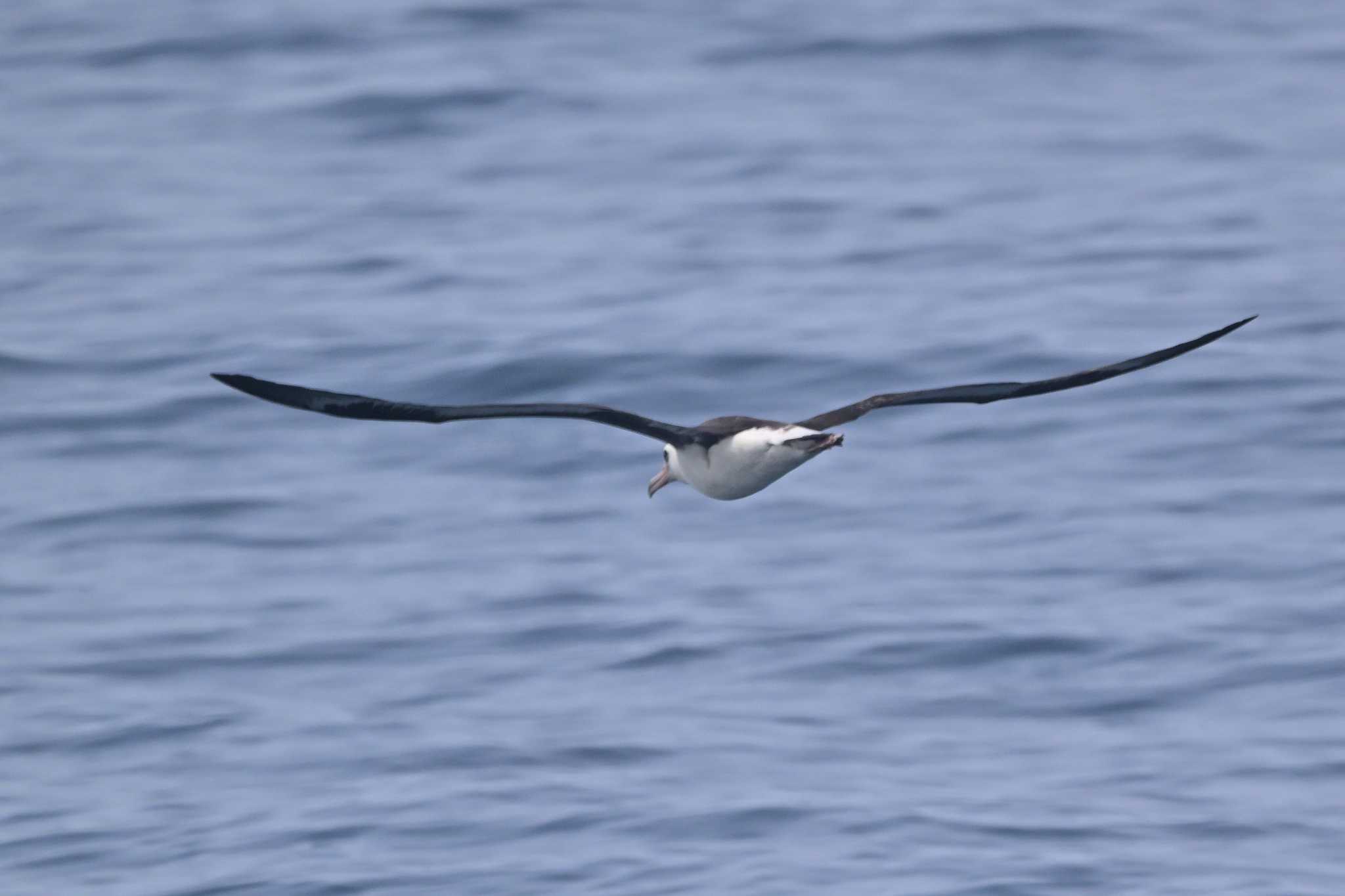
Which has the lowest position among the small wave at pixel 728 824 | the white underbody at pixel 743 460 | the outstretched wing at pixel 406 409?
the small wave at pixel 728 824

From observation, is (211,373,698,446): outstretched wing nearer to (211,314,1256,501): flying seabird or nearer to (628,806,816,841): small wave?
(211,314,1256,501): flying seabird

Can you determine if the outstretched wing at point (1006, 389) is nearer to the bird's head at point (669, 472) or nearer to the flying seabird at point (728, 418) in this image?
the flying seabird at point (728, 418)

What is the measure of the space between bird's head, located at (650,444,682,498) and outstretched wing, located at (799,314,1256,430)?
3.59 ft

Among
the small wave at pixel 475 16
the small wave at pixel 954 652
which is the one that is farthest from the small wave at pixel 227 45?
the small wave at pixel 954 652

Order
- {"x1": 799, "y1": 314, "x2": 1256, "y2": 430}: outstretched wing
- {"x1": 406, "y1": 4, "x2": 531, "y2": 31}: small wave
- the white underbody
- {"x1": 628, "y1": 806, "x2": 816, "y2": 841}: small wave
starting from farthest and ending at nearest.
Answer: {"x1": 406, "y1": 4, "x2": 531, "y2": 31}: small wave
{"x1": 628, "y1": 806, "x2": 816, "y2": 841}: small wave
the white underbody
{"x1": 799, "y1": 314, "x2": 1256, "y2": 430}: outstretched wing

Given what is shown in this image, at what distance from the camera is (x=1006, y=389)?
926 cm

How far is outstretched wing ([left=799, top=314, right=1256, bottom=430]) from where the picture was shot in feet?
29.3

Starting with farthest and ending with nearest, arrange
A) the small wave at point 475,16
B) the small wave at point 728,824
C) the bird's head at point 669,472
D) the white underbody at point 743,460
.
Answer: the small wave at point 475,16
the small wave at point 728,824
the bird's head at point 669,472
the white underbody at point 743,460

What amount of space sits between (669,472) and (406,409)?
243cm

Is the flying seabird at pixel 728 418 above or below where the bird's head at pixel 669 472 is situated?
above

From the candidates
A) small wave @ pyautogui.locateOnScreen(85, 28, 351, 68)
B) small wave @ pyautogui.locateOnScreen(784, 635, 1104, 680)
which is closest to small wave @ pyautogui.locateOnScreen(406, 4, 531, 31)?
small wave @ pyautogui.locateOnScreen(85, 28, 351, 68)

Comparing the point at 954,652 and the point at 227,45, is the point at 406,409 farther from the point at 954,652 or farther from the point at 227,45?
the point at 227,45

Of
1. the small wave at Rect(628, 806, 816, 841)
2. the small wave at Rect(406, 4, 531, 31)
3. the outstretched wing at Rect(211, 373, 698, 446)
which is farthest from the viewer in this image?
the small wave at Rect(406, 4, 531, 31)

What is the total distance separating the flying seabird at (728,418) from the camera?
28.3ft
